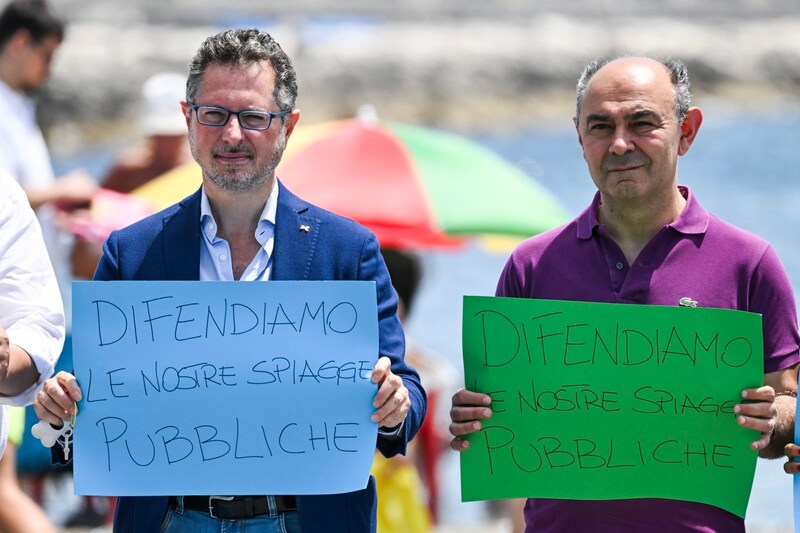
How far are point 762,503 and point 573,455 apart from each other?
4683 mm

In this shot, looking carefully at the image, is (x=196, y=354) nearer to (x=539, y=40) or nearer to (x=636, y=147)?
(x=636, y=147)

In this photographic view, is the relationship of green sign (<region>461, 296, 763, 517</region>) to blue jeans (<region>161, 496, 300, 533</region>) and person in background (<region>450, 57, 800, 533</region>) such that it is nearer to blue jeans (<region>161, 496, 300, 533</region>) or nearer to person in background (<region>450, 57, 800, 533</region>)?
person in background (<region>450, 57, 800, 533</region>)

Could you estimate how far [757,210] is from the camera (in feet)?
67.2

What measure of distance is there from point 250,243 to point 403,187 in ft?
9.96

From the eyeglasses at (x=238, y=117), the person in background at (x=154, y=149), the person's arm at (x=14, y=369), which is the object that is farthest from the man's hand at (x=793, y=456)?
the person in background at (x=154, y=149)

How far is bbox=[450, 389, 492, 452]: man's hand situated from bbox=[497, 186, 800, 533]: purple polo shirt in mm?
270

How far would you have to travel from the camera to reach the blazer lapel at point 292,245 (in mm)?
3111

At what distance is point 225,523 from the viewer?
303 centimetres

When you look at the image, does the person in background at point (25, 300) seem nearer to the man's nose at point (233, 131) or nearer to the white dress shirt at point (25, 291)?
the white dress shirt at point (25, 291)

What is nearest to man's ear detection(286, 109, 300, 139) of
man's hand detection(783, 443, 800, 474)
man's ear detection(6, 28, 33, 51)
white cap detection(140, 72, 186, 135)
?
man's hand detection(783, 443, 800, 474)

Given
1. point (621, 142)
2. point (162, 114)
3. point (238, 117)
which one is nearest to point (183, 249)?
point (238, 117)

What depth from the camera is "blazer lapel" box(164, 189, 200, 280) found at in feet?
10.2

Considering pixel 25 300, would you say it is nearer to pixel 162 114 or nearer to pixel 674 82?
pixel 674 82

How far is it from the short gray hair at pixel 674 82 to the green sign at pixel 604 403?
1.62 feet
